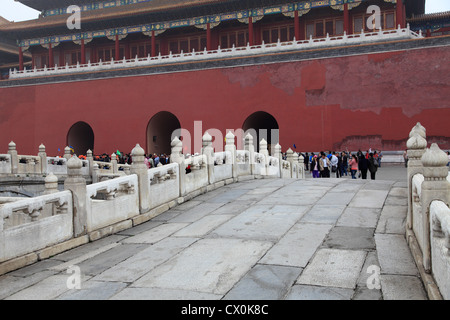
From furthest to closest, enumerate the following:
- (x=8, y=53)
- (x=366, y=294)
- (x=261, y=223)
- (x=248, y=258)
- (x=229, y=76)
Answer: (x=8, y=53)
(x=229, y=76)
(x=261, y=223)
(x=248, y=258)
(x=366, y=294)

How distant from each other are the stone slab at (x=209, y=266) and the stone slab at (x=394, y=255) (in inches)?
47.1

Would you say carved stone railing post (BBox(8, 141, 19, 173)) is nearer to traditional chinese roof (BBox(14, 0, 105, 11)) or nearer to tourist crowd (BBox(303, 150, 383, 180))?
tourist crowd (BBox(303, 150, 383, 180))

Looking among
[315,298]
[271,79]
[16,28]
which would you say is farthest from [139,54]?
[315,298]

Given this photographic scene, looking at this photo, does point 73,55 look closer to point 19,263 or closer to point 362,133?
point 362,133

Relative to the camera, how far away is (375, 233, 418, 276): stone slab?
4.00m

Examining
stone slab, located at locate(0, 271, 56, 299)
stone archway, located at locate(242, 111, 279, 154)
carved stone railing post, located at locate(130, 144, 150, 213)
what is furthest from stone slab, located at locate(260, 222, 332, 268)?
stone archway, located at locate(242, 111, 279, 154)

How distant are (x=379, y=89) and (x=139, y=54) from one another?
12.7 m

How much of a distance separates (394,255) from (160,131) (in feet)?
60.2

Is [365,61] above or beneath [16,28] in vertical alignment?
beneath

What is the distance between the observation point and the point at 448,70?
1590cm

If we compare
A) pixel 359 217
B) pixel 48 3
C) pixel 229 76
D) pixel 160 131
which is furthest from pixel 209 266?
pixel 48 3

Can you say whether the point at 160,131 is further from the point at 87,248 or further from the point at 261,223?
the point at 87,248

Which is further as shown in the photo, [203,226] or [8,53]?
[8,53]

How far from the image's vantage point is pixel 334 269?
4.13m
